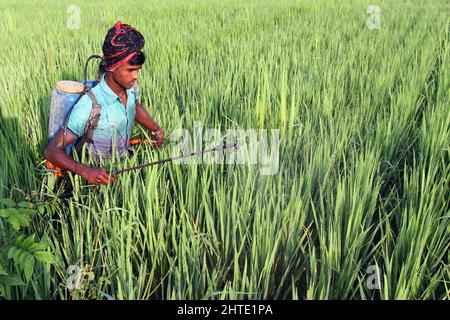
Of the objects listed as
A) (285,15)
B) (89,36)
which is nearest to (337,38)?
(285,15)

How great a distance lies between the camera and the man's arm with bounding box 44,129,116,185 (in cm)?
138

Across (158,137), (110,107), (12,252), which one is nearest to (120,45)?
(110,107)

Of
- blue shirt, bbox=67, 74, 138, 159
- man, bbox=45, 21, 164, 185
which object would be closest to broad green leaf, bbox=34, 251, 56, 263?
man, bbox=45, 21, 164, 185

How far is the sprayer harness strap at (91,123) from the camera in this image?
1.54 metres

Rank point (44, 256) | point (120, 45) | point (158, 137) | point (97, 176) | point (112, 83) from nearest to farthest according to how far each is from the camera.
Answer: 1. point (44, 256)
2. point (97, 176)
3. point (120, 45)
4. point (112, 83)
5. point (158, 137)

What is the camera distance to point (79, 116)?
152 centimetres

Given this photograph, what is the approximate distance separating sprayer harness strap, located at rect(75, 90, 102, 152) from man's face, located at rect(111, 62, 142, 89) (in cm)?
11

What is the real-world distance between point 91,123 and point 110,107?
0.37ft

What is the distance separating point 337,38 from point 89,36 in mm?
2458

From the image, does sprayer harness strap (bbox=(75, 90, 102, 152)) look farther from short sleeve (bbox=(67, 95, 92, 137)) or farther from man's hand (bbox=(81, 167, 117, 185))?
man's hand (bbox=(81, 167, 117, 185))

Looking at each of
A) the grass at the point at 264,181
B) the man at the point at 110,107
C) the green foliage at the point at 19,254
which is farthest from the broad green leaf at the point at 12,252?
the man at the point at 110,107

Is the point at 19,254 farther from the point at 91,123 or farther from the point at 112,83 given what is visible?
the point at 112,83

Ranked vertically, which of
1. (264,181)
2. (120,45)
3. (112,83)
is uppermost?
(120,45)

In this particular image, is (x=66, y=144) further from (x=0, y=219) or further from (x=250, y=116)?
(x=250, y=116)
